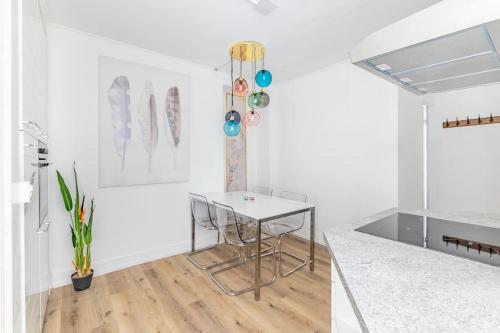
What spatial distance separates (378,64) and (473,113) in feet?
7.23

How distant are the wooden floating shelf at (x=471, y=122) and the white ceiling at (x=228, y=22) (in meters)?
1.32

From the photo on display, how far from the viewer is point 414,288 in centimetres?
72

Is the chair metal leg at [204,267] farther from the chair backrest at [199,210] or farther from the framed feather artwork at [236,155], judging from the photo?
the framed feather artwork at [236,155]

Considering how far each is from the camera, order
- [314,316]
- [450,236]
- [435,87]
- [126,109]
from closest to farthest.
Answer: [450,236] < [435,87] < [314,316] < [126,109]

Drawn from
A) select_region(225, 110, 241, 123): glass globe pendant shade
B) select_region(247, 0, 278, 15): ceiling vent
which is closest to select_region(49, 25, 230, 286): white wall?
select_region(225, 110, 241, 123): glass globe pendant shade

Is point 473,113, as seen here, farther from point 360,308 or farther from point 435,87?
point 360,308

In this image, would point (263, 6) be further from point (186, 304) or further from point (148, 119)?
point (186, 304)

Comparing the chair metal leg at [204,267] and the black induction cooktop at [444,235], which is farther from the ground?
the black induction cooktop at [444,235]

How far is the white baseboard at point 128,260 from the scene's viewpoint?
2.31 metres

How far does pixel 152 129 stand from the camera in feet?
9.31

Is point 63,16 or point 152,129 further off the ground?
point 63,16

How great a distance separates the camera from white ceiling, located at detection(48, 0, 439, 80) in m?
1.97

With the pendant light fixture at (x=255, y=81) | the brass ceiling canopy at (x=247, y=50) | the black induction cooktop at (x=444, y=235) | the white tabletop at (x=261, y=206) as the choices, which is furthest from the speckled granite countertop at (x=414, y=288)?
the brass ceiling canopy at (x=247, y=50)

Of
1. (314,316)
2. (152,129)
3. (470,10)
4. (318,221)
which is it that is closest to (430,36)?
(470,10)
